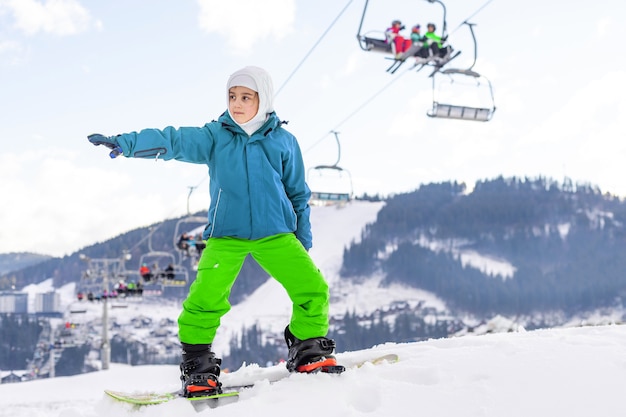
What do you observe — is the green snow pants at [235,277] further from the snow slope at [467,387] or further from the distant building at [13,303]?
the distant building at [13,303]

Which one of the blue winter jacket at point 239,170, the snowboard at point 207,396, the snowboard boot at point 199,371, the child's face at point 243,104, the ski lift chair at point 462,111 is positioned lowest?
the snowboard at point 207,396

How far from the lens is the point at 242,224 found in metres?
3.63

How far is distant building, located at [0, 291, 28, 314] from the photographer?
553 feet

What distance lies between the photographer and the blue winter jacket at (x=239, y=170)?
3.64 meters

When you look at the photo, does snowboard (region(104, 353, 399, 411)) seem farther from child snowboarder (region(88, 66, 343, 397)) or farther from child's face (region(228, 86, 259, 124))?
child's face (region(228, 86, 259, 124))

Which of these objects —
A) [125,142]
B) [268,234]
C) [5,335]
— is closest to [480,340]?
[268,234]

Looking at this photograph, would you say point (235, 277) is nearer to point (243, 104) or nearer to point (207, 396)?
point (207, 396)

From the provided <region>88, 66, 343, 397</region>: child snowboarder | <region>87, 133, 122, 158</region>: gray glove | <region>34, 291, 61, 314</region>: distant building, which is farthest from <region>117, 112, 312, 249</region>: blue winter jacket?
<region>34, 291, 61, 314</region>: distant building

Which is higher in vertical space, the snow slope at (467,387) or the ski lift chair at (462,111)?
the ski lift chair at (462,111)

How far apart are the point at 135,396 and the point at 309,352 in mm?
1165

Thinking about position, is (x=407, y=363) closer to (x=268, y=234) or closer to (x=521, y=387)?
(x=521, y=387)

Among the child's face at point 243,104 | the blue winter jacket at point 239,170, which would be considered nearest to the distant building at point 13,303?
the blue winter jacket at point 239,170

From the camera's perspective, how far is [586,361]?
10.4 feet

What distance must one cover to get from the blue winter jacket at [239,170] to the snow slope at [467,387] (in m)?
0.93
